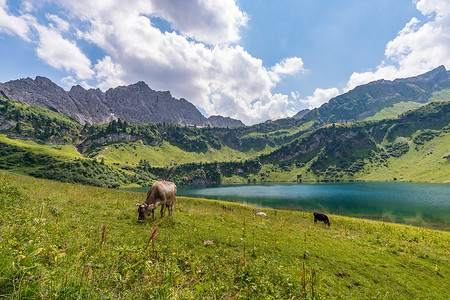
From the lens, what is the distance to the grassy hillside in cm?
384

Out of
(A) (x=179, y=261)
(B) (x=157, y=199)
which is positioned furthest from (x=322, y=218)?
(A) (x=179, y=261)

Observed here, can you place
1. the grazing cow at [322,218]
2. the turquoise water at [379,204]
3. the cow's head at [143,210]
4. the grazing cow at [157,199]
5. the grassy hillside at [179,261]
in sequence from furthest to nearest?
the turquoise water at [379,204] → the grazing cow at [322,218] → the grazing cow at [157,199] → the cow's head at [143,210] → the grassy hillside at [179,261]

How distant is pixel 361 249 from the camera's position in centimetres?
1590

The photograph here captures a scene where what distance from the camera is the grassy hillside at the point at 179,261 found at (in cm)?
384

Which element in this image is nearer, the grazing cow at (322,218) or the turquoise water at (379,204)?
the grazing cow at (322,218)

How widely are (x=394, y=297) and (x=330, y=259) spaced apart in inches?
140

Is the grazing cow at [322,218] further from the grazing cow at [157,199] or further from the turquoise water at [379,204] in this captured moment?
the turquoise water at [379,204]

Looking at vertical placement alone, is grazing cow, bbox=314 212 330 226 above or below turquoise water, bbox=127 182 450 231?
above

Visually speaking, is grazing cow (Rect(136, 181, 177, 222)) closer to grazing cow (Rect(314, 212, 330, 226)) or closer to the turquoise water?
grazing cow (Rect(314, 212, 330, 226))

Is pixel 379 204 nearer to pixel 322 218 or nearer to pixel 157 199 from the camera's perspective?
pixel 322 218

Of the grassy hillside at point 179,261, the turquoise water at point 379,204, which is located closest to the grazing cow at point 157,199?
the grassy hillside at point 179,261

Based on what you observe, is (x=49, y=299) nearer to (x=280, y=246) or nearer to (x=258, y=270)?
(x=258, y=270)

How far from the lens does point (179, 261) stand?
8383mm

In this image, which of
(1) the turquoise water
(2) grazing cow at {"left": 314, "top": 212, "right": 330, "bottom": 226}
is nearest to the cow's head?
(2) grazing cow at {"left": 314, "top": 212, "right": 330, "bottom": 226}
